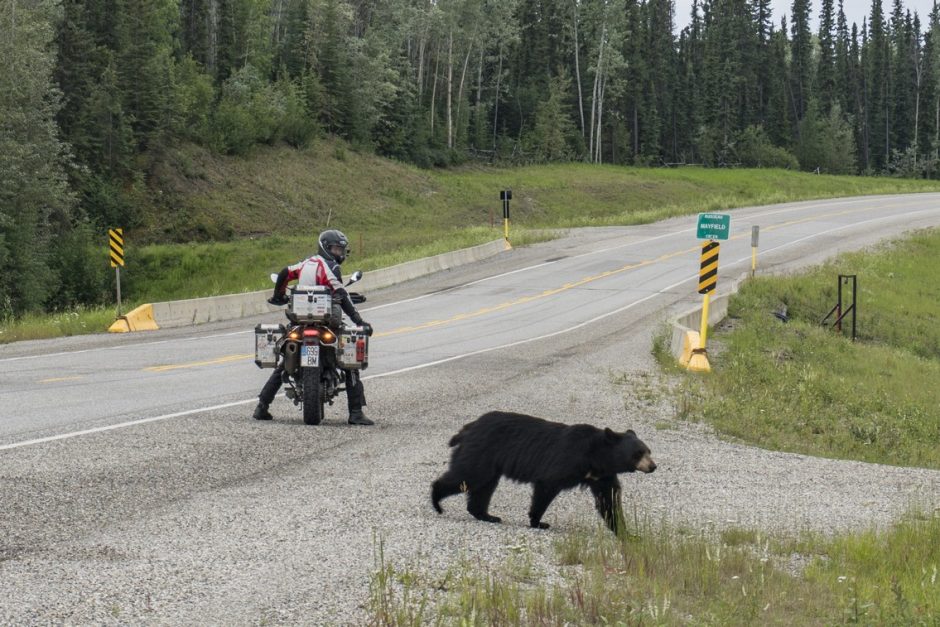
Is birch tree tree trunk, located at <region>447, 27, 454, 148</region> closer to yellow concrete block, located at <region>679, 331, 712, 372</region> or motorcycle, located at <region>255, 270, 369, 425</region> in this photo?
yellow concrete block, located at <region>679, 331, 712, 372</region>

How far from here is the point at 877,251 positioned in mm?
47000

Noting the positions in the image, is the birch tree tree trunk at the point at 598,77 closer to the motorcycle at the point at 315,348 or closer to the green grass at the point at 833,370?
the green grass at the point at 833,370

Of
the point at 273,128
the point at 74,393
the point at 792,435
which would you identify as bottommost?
the point at 792,435

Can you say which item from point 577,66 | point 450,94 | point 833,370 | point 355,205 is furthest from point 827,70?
point 833,370

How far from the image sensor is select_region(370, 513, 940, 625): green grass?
231 inches

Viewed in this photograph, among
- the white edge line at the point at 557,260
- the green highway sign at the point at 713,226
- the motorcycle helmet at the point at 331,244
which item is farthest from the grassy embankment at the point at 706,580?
the white edge line at the point at 557,260

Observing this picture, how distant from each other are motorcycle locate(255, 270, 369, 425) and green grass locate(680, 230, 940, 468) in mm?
5320

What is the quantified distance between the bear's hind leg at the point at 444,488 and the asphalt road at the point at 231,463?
0.44ft

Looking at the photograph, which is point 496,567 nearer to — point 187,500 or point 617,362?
point 187,500

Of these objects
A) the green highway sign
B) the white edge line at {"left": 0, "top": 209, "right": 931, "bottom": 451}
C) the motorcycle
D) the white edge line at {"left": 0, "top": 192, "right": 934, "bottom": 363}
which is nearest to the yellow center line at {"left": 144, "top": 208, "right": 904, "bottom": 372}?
the white edge line at {"left": 0, "top": 192, "right": 934, "bottom": 363}

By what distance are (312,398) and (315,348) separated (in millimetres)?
592

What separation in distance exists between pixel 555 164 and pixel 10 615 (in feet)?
303

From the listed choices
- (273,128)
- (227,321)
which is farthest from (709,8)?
(227,321)

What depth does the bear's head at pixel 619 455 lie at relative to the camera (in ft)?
24.9
